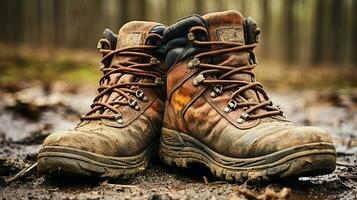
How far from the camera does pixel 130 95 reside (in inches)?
85.6

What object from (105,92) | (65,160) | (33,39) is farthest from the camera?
(33,39)

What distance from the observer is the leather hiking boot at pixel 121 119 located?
183 cm

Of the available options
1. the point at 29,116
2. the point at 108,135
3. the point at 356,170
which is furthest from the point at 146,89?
the point at 29,116

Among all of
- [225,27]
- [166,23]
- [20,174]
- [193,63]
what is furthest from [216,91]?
[166,23]

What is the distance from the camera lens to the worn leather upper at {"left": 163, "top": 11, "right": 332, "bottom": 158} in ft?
6.39

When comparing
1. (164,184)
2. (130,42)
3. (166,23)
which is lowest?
(166,23)

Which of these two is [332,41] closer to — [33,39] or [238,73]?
[33,39]

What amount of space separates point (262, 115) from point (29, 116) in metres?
2.96

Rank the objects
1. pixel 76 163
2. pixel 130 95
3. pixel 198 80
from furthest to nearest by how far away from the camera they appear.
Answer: pixel 130 95 → pixel 198 80 → pixel 76 163

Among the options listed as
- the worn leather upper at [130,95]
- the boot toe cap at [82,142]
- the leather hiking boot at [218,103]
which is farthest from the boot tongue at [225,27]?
the boot toe cap at [82,142]

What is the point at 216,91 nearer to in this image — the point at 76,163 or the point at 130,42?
the point at 130,42

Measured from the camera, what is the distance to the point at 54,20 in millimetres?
11633

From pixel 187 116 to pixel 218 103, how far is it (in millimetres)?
153

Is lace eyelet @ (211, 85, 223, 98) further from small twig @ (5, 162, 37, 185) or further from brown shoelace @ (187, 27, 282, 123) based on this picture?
small twig @ (5, 162, 37, 185)
